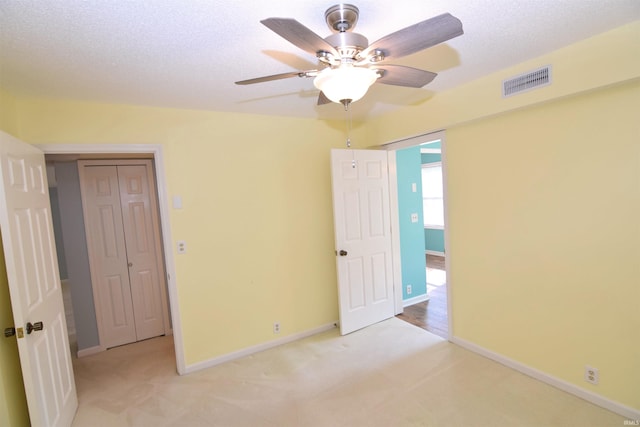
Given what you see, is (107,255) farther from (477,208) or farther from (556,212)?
(556,212)

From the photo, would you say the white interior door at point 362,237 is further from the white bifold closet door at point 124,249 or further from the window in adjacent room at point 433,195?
the window in adjacent room at point 433,195

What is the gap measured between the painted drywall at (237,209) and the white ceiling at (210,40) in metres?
0.27

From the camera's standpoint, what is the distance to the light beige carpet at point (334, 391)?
205 centimetres

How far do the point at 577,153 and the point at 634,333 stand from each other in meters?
1.18

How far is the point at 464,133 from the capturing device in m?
2.72

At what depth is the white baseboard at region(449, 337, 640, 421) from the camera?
1.92 metres

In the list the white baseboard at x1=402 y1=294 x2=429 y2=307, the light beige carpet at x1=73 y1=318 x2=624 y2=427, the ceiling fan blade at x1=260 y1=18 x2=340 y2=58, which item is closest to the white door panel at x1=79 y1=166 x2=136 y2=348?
the light beige carpet at x1=73 y1=318 x2=624 y2=427

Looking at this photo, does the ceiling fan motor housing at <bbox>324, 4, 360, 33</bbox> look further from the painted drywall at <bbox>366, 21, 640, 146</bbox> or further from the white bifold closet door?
the white bifold closet door

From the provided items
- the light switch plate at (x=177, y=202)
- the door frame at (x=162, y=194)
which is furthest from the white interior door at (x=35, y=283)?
the light switch plate at (x=177, y=202)

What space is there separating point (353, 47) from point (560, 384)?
8.86 ft

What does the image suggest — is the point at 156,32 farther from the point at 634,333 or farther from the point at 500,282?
the point at 634,333

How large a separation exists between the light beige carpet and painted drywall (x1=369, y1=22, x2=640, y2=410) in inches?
11.8

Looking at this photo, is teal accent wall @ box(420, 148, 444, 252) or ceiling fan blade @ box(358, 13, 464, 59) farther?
teal accent wall @ box(420, 148, 444, 252)

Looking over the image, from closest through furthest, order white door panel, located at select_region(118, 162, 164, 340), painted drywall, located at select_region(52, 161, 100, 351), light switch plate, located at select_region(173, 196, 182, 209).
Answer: light switch plate, located at select_region(173, 196, 182, 209)
painted drywall, located at select_region(52, 161, 100, 351)
white door panel, located at select_region(118, 162, 164, 340)
